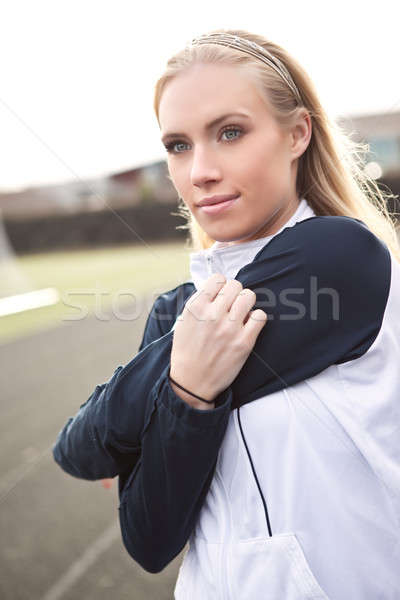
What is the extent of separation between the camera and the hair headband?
45.9 inches

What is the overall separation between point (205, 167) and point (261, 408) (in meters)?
0.50

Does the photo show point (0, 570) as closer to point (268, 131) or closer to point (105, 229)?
point (268, 131)

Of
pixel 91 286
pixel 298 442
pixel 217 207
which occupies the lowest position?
pixel 91 286

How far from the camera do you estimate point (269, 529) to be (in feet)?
3.21

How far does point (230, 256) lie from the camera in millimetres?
1184

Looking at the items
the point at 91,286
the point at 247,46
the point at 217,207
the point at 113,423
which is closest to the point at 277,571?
the point at 113,423

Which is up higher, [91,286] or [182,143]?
[182,143]

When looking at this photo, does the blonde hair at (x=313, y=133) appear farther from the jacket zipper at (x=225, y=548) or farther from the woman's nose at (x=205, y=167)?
the jacket zipper at (x=225, y=548)

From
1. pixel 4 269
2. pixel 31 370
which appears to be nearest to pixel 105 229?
pixel 4 269

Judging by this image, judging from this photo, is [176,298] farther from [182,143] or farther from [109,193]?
[109,193]

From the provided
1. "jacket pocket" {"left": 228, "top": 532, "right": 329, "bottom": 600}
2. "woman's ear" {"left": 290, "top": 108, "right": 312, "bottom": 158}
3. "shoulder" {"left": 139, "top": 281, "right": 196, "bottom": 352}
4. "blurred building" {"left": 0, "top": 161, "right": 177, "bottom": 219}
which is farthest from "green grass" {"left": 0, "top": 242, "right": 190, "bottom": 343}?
"blurred building" {"left": 0, "top": 161, "right": 177, "bottom": 219}

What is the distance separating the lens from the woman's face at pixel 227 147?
1.11m

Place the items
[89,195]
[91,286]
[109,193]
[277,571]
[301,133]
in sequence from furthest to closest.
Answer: [109,193] < [89,195] < [91,286] < [301,133] < [277,571]

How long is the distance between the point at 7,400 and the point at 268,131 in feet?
17.3
